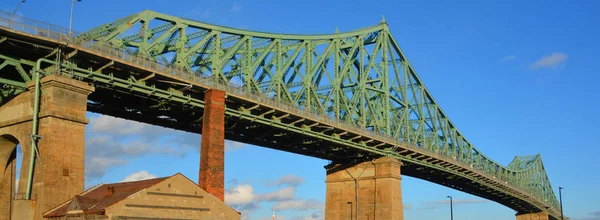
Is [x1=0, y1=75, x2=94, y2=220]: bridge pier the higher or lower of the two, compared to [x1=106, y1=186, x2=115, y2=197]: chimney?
higher

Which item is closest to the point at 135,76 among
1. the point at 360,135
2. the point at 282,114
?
the point at 282,114

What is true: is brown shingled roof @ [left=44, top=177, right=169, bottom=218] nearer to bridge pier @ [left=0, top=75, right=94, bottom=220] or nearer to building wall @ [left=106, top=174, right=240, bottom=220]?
building wall @ [left=106, top=174, right=240, bottom=220]

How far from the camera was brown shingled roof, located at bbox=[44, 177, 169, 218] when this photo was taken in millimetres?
36875

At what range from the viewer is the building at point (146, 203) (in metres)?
36.7

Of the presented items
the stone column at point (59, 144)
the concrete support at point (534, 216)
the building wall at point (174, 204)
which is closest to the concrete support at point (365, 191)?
the building wall at point (174, 204)

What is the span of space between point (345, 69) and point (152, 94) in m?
31.8

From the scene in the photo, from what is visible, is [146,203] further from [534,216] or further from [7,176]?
[534,216]

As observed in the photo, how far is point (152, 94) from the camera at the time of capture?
4816 cm

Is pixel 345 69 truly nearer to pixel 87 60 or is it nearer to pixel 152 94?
pixel 152 94

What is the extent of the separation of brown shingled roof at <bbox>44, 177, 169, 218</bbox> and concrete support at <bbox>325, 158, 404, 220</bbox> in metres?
39.0

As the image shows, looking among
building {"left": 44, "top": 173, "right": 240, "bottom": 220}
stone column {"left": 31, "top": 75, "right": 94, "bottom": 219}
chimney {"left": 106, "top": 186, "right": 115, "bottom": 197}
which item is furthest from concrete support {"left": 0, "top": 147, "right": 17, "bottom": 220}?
chimney {"left": 106, "top": 186, "right": 115, "bottom": 197}

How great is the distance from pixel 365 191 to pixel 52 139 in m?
46.2

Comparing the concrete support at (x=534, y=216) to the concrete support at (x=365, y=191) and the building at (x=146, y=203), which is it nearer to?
the concrete support at (x=365, y=191)

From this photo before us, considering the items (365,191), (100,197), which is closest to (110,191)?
(100,197)
